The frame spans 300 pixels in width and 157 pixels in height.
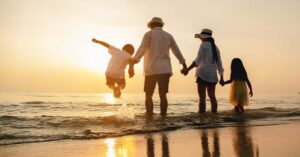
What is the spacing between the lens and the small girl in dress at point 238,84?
36.6 ft

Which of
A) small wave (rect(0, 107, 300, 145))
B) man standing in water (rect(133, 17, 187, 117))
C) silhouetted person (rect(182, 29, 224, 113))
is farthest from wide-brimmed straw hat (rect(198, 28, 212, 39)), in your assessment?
small wave (rect(0, 107, 300, 145))

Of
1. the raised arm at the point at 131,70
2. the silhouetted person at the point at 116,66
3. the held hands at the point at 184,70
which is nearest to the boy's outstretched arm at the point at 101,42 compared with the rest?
the silhouetted person at the point at 116,66

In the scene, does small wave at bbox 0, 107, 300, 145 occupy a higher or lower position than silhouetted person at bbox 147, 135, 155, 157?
higher

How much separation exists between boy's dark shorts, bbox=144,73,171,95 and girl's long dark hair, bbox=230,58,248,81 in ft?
9.60

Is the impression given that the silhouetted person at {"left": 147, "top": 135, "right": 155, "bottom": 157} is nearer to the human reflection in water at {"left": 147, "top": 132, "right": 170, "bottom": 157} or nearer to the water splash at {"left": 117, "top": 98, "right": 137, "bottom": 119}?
the human reflection in water at {"left": 147, "top": 132, "right": 170, "bottom": 157}

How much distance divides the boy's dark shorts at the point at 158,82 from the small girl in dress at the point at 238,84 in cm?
289

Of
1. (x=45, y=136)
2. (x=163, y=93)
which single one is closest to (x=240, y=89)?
(x=163, y=93)

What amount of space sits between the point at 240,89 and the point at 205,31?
93.0 inches

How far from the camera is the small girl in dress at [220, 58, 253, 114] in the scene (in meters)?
11.1

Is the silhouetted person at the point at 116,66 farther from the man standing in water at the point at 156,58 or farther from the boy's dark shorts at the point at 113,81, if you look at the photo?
the man standing in water at the point at 156,58

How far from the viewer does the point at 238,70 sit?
11.2 m

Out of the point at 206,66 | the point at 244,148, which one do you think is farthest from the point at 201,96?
the point at 244,148

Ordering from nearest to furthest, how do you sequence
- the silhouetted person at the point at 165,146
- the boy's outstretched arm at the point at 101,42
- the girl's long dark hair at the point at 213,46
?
the silhouetted person at the point at 165,146
the girl's long dark hair at the point at 213,46
the boy's outstretched arm at the point at 101,42

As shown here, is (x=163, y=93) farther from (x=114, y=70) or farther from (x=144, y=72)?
(x=114, y=70)
